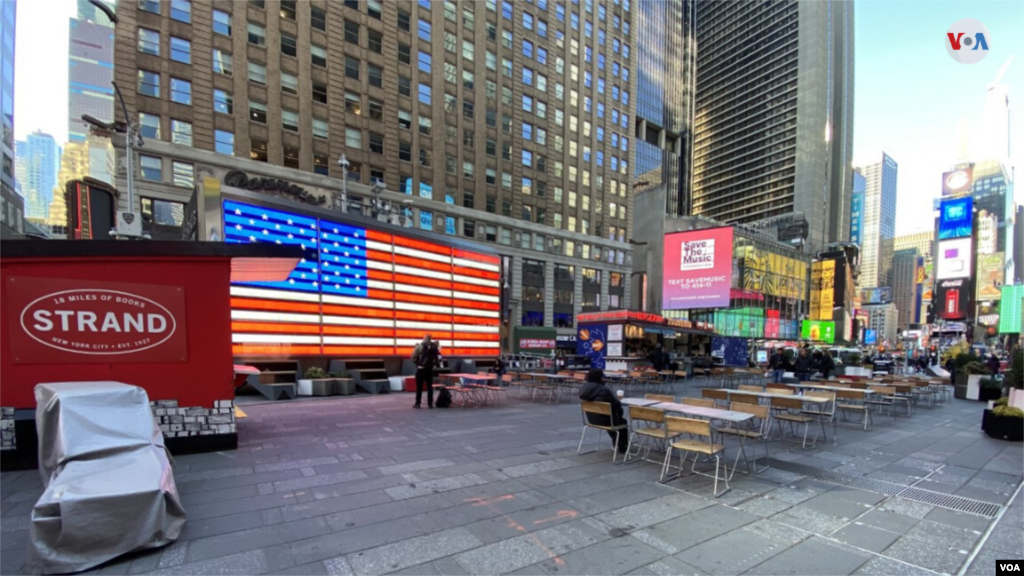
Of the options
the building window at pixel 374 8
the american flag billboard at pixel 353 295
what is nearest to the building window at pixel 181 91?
the building window at pixel 374 8

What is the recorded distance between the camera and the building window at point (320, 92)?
115 ft

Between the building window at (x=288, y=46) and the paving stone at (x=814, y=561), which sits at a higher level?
the building window at (x=288, y=46)

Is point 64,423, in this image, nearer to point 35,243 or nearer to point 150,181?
point 35,243

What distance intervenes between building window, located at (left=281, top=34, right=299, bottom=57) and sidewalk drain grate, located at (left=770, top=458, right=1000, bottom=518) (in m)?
40.1

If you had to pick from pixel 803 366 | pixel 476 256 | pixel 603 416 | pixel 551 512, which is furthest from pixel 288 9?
pixel 551 512

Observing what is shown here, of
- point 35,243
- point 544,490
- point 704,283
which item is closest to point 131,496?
point 544,490

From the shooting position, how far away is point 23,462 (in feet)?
19.7

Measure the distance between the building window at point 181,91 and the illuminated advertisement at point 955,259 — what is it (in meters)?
53.2

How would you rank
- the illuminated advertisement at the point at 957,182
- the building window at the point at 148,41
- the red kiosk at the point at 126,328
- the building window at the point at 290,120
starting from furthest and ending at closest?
the illuminated advertisement at the point at 957,182, the building window at the point at 290,120, the building window at the point at 148,41, the red kiosk at the point at 126,328

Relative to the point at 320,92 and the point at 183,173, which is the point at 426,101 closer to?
the point at 320,92

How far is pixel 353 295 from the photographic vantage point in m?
15.1

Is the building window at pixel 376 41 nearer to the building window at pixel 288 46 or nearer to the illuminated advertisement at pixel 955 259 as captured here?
the building window at pixel 288 46

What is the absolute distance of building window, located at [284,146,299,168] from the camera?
33594mm

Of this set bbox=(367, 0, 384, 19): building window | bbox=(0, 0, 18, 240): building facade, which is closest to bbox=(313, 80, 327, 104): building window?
bbox=(367, 0, 384, 19): building window
